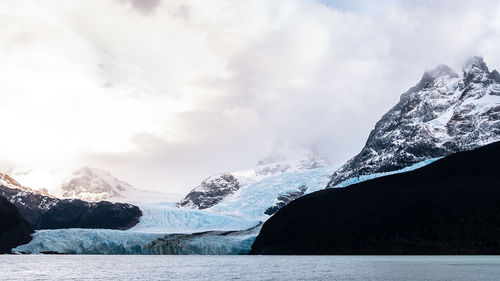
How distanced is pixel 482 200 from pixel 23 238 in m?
147

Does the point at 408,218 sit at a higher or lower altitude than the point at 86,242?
lower

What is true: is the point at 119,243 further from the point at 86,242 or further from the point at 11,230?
the point at 11,230

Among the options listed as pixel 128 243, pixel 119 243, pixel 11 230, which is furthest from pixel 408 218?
pixel 11 230

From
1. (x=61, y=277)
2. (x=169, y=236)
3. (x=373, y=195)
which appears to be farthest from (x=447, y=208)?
(x=61, y=277)

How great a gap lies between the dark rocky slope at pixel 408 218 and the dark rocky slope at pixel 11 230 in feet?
260

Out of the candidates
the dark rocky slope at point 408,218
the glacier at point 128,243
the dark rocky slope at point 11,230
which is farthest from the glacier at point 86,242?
the dark rocky slope at point 408,218

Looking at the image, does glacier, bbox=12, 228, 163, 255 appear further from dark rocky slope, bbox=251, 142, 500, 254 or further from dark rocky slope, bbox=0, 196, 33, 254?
dark rocky slope, bbox=251, 142, 500, 254

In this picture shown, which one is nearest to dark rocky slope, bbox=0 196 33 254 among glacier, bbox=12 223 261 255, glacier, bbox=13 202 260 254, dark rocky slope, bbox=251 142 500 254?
glacier, bbox=12 223 261 255

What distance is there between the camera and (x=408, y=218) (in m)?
162

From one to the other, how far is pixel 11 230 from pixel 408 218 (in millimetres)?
132140

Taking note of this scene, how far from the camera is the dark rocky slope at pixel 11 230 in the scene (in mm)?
181500

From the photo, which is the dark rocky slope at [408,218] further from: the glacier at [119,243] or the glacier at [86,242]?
the glacier at [86,242]

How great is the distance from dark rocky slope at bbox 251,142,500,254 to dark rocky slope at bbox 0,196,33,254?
260 ft

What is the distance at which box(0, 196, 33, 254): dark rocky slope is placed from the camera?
182 m
